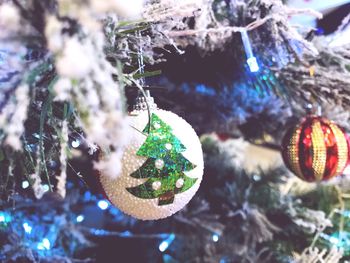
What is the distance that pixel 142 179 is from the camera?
423 millimetres

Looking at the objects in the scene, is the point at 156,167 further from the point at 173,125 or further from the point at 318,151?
the point at 318,151

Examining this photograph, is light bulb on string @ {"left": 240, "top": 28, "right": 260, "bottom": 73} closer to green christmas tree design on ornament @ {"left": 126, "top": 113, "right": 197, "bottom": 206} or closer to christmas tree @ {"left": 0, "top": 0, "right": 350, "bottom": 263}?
christmas tree @ {"left": 0, "top": 0, "right": 350, "bottom": 263}

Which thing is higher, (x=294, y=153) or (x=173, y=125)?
(x=173, y=125)

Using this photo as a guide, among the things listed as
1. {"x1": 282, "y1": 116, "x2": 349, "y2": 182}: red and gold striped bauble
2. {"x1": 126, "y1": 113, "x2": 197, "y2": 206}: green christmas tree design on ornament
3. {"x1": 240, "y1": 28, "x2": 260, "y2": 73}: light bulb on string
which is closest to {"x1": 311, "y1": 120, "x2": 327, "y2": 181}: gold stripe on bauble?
{"x1": 282, "y1": 116, "x2": 349, "y2": 182}: red and gold striped bauble

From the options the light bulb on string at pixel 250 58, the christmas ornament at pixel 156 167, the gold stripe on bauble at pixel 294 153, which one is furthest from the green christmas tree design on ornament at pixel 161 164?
the gold stripe on bauble at pixel 294 153

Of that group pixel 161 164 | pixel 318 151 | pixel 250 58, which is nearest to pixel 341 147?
pixel 318 151

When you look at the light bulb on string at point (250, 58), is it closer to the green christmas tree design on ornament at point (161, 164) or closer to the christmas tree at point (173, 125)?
the christmas tree at point (173, 125)

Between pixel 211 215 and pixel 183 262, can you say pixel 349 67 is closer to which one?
pixel 211 215

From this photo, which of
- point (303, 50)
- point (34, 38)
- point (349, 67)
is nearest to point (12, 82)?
point (34, 38)

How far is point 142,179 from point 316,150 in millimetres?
336

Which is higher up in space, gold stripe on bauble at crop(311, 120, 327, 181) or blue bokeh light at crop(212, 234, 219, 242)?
gold stripe on bauble at crop(311, 120, 327, 181)

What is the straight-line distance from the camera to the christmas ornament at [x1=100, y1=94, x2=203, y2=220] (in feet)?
1.38

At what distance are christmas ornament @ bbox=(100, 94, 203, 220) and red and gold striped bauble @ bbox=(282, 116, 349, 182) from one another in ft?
0.89

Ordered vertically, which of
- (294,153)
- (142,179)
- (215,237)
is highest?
(142,179)
